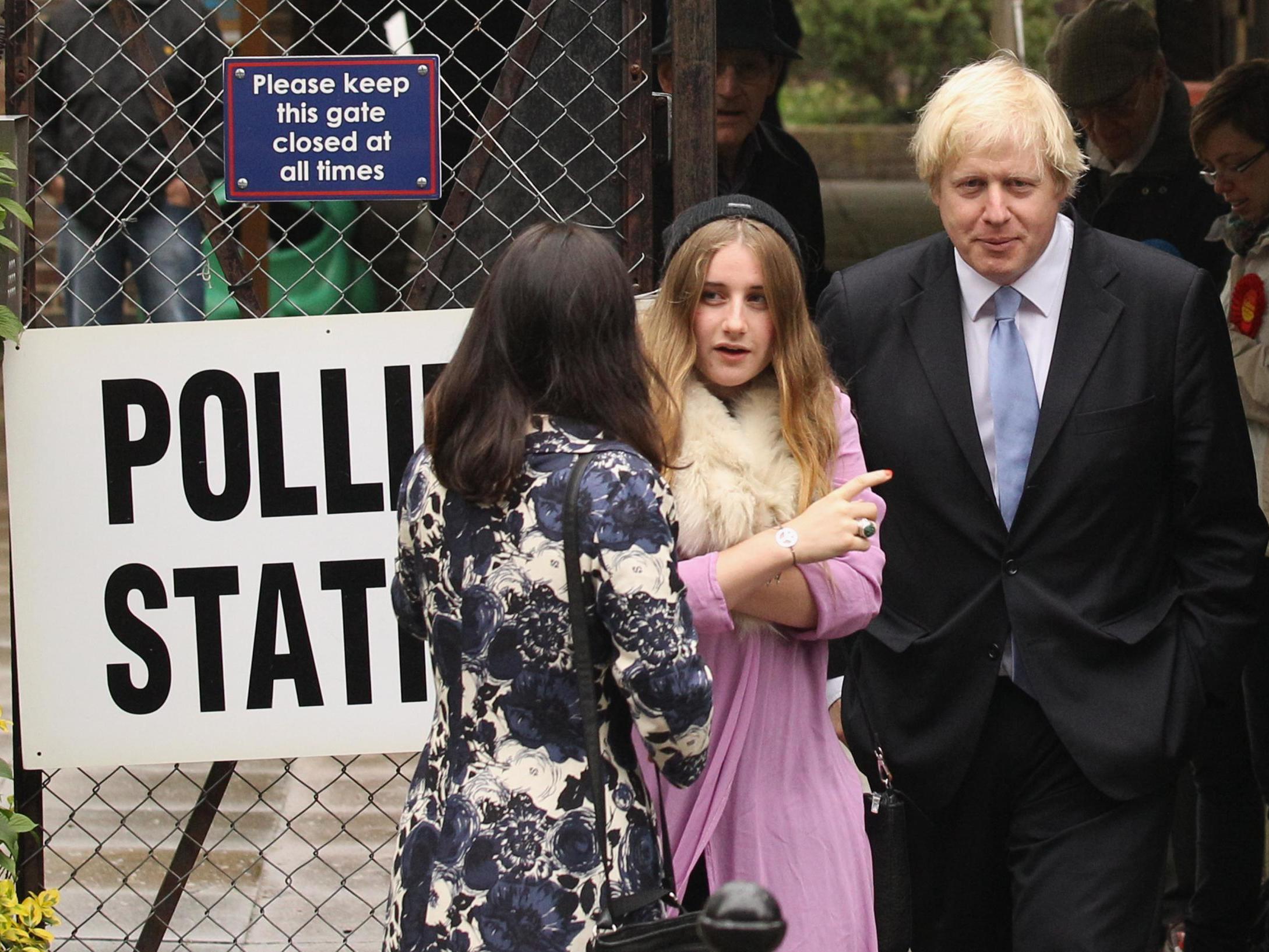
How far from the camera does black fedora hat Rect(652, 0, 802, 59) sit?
A: 466 cm

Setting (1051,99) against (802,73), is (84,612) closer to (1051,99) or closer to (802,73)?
(1051,99)

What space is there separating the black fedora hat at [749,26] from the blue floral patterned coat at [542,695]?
269cm

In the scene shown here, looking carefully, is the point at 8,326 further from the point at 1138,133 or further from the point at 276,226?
the point at 1138,133

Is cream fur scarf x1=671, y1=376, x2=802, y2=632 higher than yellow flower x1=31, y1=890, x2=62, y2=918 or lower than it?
higher

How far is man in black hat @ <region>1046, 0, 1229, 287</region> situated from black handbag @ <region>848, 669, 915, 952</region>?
2953 millimetres

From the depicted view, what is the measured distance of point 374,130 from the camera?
316 cm

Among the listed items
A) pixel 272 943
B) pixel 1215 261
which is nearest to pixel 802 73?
pixel 1215 261

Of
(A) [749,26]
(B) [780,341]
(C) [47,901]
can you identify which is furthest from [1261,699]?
(C) [47,901]

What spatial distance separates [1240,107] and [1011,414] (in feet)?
6.16

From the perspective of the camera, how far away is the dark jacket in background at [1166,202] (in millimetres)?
5203

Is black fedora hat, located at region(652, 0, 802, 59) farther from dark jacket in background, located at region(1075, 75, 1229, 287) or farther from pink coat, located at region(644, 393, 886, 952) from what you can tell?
pink coat, located at region(644, 393, 886, 952)

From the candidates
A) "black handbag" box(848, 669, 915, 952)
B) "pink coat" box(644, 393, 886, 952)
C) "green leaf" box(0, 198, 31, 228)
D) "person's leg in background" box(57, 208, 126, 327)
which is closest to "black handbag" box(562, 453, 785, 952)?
"pink coat" box(644, 393, 886, 952)

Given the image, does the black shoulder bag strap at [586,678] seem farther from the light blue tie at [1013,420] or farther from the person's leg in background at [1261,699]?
the person's leg in background at [1261,699]

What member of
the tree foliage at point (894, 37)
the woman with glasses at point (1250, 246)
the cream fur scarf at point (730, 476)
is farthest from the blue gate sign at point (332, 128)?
the tree foliage at point (894, 37)
